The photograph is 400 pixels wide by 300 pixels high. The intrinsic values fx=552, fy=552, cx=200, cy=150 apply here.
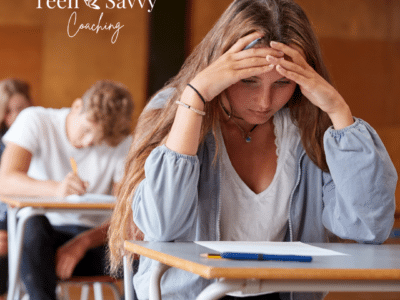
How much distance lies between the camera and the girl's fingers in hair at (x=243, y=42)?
1.15 metres

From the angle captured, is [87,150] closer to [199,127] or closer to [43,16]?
[199,127]

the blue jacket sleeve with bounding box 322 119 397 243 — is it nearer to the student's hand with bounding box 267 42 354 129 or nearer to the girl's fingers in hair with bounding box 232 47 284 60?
the student's hand with bounding box 267 42 354 129

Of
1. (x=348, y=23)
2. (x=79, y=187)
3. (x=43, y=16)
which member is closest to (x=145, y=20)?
(x=43, y=16)

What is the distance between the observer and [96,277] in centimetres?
219

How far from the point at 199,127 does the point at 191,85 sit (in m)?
0.09

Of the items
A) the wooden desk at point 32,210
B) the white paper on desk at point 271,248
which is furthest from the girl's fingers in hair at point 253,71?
the wooden desk at point 32,210

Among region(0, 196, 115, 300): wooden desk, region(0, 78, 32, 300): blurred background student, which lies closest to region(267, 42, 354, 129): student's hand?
region(0, 196, 115, 300): wooden desk

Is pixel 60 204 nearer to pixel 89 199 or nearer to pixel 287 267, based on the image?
pixel 89 199

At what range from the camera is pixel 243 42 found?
1.16 meters

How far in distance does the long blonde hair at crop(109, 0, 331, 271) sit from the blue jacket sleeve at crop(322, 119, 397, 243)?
12 cm

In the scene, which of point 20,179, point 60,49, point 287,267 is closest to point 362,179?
point 287,267

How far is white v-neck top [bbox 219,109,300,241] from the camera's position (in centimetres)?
123

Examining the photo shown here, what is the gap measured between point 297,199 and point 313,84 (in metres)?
0.28

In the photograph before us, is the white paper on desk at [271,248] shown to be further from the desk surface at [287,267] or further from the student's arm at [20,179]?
the student's arm at [20,179]
